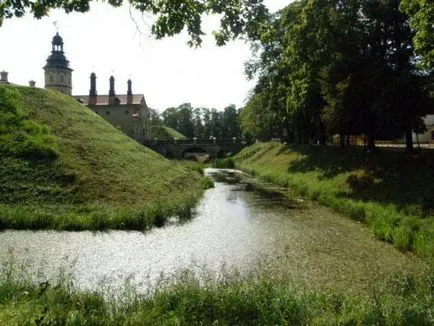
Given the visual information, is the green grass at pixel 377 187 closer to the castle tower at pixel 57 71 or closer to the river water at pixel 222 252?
the river water at pixel 222 252

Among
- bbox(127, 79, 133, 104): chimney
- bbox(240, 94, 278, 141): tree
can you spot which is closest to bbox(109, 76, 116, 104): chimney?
bbox(127, 79, 133, 104): chimney

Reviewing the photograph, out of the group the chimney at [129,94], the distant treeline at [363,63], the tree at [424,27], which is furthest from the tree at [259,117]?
the chimney at [129,94]

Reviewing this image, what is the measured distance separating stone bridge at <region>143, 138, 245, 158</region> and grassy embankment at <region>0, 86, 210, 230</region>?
46.4m

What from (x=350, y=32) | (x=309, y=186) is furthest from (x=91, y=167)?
(x=350, y=32)

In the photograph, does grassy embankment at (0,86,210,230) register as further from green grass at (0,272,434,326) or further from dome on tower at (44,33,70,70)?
dome on tower at (44,33,70,70)

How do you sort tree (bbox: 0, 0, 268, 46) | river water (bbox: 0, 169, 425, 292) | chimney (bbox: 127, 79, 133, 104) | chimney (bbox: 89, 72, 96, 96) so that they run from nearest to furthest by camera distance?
1. tree (bbox: 0, 0, 268, 46)
2. river water (bbox: 0, 169, 425, 292)
3. chimney (bbox: 127, 79, 133, 104)
4. chimney (bbox: 89, 72, 96, 96)

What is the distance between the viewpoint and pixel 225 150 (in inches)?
3610

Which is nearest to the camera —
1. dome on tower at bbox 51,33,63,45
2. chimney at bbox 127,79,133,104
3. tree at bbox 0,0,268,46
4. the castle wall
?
tree at bbox 0,0,268,46

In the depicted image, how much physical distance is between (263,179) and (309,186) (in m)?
15.6

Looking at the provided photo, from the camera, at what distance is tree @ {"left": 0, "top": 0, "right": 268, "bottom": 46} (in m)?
8.00

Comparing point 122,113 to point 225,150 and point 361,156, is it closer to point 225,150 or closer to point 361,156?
point 225,150

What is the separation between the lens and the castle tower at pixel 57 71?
106 meters

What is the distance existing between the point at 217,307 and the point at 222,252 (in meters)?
7.48

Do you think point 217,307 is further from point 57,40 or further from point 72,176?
point 57,40
